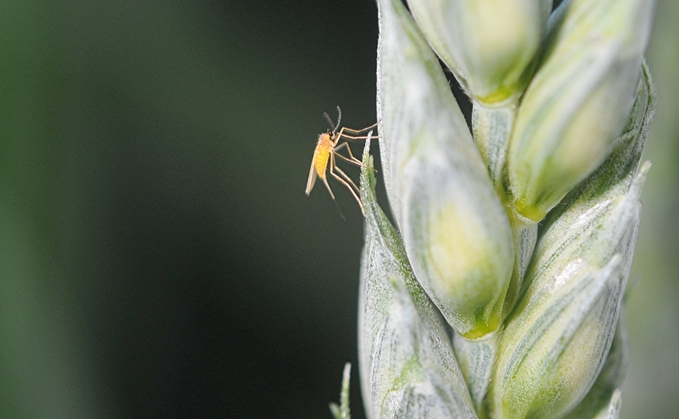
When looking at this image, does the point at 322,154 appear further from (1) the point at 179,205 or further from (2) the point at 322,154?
(1) the point at 179,205

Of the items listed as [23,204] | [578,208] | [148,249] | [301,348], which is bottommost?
[301,348]

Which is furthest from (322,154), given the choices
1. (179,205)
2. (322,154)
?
(179,205)

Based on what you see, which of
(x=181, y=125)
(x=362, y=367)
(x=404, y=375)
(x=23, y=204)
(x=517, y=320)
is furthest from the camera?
(x=181, y=125)

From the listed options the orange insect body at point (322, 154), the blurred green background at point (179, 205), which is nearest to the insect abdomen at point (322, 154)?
the orange insect body at point (322, 154)

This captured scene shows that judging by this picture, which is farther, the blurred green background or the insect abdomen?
the blurred green background

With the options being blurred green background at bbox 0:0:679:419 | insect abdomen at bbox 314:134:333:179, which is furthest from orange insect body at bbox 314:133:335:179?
blurred green background at bbox 0:0:679:419

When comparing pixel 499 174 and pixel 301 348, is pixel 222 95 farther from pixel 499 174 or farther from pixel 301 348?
pixel 499 174

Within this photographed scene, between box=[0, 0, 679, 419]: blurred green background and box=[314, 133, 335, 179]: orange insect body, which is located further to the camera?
box=[0, 0, 679, 419]: blurred green background

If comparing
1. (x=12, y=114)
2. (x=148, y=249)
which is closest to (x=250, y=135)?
(x=148, y=249)

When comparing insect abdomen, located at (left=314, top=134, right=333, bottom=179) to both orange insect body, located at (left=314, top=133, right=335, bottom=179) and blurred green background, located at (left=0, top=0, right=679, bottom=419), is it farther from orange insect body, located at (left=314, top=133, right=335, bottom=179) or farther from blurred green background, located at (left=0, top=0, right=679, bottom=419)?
blurred green background, located at (left=0, top=0, right=679, bottom=419)
